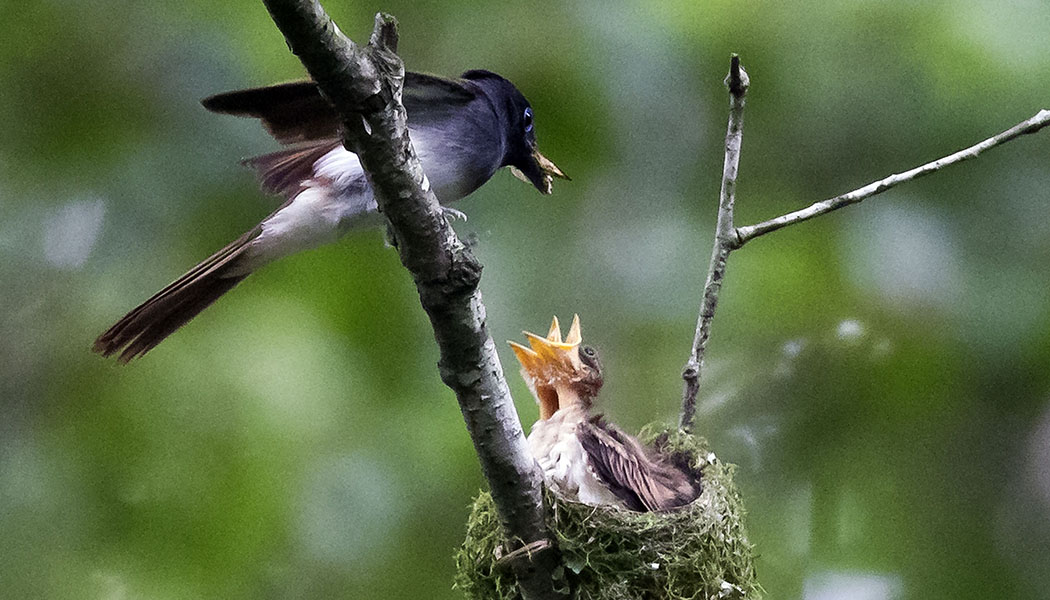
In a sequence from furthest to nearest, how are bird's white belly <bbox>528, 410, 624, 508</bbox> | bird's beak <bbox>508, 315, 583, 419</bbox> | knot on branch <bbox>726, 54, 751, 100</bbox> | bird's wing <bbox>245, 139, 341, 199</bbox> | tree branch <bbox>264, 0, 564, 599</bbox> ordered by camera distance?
bird's beak <bbox>508, 315, 583, 419</bbox>, bird's wing <bbox>245, 139, 341, 199</bbox>, bird's white belly <bbox>528, 410, 624, 508</bbox>, knot on branch <bbox>726, 54, 751, 100</bbox>, tree branch <bbox>264, 0, 564, 599</bbox>

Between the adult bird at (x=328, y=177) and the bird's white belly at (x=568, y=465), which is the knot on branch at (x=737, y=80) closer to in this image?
the adult bird at (x=328, y=177)

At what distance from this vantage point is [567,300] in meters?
3.31

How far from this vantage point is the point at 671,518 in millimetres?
2232

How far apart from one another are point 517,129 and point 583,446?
0.80 metres

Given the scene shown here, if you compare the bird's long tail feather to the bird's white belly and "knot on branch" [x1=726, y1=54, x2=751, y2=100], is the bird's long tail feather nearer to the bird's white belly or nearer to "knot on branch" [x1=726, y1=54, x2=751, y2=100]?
the bird's white belly

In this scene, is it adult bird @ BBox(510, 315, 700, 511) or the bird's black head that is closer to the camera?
adult bird @ BBox(510, 315, 700, 511)

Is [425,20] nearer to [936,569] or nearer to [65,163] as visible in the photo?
[65,163]

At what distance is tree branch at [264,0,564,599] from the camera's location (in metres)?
1.39

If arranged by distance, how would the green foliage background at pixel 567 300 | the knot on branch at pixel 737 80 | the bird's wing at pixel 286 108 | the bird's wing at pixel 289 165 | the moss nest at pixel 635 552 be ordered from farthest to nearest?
the green foliage background at pixel 567 300 → the bird's wing at pixel 289 165 → the knot on branch at pixel 737 80 → the moss nest at pixel 635 552 → the bird's wing at pixel 286 108

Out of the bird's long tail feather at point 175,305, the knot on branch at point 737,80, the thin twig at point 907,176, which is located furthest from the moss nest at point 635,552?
the knot on branch at point 737,80

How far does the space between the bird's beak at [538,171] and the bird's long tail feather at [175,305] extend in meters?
0.75

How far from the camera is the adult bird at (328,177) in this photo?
7.61 ft

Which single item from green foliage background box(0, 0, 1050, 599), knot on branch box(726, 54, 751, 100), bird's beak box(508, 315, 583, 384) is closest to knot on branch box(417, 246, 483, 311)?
A: knot on branch box(726, 54, 751, 100)

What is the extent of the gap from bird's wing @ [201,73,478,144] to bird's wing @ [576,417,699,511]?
2.57 feet
